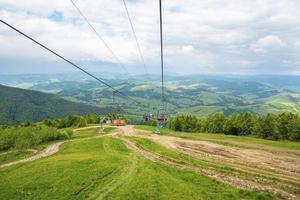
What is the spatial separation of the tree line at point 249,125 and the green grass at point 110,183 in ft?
225

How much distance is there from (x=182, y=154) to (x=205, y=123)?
72714 mm

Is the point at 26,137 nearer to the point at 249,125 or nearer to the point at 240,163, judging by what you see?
the point at 240,163

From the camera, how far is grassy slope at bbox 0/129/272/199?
114 ft

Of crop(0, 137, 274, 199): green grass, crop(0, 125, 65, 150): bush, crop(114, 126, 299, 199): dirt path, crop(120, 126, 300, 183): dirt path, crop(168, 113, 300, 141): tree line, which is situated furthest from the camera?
crop(168, 113, 300, 141): tree line

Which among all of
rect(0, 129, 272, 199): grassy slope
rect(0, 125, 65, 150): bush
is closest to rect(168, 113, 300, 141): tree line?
rect(0, 125, 65, 150): bush

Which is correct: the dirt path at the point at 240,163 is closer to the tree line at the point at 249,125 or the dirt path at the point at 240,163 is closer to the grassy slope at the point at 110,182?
the grassy slope at the point at 110,182

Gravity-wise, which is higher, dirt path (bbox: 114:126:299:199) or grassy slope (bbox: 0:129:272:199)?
dirt path (bbox: 114:126:299:199)

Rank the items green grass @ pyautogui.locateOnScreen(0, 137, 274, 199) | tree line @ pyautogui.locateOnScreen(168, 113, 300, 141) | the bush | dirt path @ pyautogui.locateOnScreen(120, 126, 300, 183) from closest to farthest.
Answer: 1. green grass @ pyautogui.locateOnScreen(0, 137, 274, 199)
2. dirt path @ pyautogui.locateOnScreen(120, 126, 300, 183)
3. the bush
4. tree line @ pyautogui.locateOnScreen(168, 113, 300, 141)

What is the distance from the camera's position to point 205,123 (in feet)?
439

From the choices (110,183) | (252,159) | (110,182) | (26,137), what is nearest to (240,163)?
(252,159)

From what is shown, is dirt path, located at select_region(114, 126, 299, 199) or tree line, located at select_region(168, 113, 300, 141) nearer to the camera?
dirt path, located at select_region(114, 126, 299, 199)

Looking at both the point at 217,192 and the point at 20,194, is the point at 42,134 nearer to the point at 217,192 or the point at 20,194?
the point at 20,194

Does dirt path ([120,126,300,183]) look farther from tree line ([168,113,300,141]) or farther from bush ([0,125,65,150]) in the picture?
bush ([0,125,65,150])

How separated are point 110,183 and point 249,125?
90479 mm
